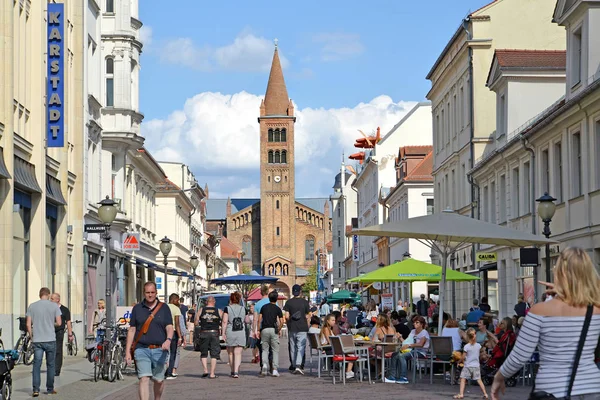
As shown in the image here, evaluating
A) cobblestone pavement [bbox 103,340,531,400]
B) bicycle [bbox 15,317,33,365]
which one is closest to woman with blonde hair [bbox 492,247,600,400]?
cobblestone pavement [bbox 103,340,531,400]

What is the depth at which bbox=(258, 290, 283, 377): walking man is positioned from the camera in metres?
22.7

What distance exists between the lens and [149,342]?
43.8 ft

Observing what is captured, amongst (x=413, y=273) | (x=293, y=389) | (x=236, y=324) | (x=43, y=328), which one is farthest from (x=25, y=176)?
(x=413, y=273)

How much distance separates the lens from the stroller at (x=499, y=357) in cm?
1906

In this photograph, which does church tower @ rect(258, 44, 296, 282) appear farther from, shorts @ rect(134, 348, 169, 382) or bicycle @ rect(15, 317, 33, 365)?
shorts @ rect(134, 348, 169, 382)

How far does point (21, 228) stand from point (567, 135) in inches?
531

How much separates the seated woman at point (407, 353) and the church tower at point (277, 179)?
132964 mm

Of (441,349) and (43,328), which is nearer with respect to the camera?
(43,328)

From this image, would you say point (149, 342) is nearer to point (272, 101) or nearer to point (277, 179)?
point (277, 179)

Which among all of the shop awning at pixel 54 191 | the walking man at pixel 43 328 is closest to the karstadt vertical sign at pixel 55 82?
the shop awning at pixel 54 191

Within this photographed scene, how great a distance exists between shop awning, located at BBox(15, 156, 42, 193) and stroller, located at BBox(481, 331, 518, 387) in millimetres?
11009

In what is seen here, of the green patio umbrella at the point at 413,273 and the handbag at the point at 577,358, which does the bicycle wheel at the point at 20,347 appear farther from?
the handbag at the point at 577,358

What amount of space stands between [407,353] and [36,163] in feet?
35.2

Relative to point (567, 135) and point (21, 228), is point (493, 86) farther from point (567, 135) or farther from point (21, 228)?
point (21, 228)
